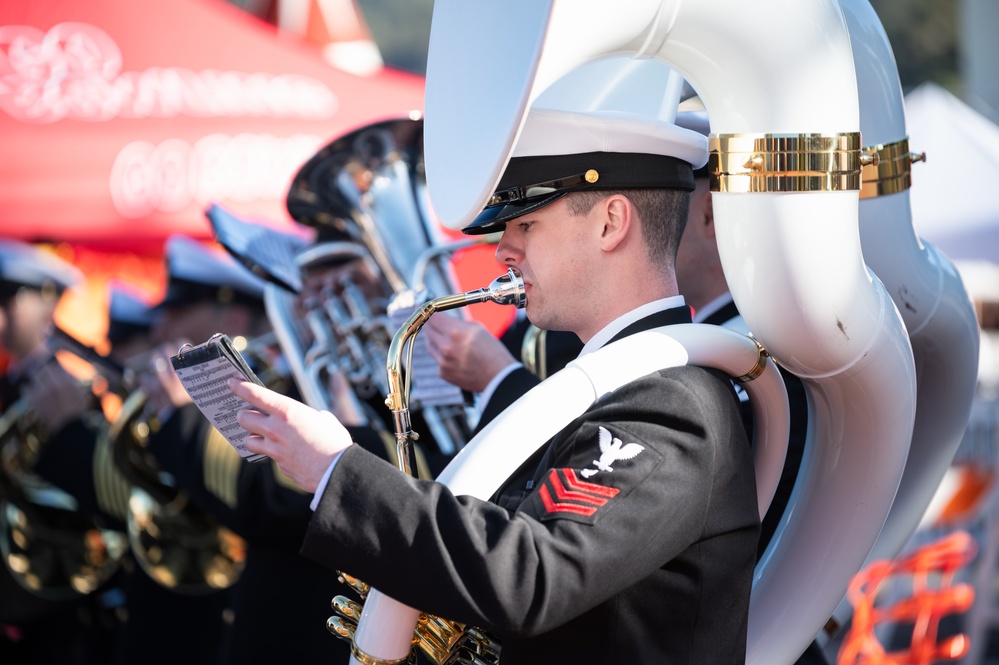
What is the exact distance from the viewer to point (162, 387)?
13.5ft

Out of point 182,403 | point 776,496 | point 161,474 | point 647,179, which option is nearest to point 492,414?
point 776,496

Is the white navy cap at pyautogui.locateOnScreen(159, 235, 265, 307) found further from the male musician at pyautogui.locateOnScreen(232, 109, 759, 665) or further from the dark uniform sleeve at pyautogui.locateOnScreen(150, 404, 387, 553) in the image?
the male musician at pyautogui.locateOnScreen(232, 109, 759, 665)

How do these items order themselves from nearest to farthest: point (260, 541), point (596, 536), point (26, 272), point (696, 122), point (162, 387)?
point (596, 536) → point (696, 122) → point (260, 541) → point (162, 387) → point (26, 272)

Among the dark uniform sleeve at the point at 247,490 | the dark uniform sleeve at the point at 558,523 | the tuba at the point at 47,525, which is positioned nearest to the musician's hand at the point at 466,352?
the dark uniform sleeve at the point at 247,490

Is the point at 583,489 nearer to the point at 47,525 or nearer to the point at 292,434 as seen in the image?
the point at 292,434

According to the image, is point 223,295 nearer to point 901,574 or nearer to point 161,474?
point 161,474

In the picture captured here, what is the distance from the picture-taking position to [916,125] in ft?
19.8

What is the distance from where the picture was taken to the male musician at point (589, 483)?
1.45 meters

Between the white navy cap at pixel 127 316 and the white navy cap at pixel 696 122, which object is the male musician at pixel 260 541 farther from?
the white navy cap at pixel 127 316

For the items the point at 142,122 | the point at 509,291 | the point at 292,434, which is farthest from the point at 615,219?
the point at 142,122

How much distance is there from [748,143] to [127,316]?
3961mm

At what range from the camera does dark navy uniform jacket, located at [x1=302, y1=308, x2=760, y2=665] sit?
1.44m

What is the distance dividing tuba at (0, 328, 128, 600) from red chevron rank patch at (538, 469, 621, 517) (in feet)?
11.4

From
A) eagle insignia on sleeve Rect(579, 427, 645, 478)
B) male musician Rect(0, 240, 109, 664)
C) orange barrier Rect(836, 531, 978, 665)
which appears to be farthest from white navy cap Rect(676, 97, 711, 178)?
male musician Rect(0, 240, 109, 664)
